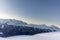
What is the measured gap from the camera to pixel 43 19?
4.01ft

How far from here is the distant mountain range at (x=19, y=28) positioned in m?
1.21

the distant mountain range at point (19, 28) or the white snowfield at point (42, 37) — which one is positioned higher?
the distant mountain range at point (19, 28)

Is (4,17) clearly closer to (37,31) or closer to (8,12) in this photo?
(8,12)

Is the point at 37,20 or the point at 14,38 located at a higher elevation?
the point at 37,20

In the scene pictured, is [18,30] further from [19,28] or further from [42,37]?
[42,37]

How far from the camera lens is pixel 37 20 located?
122cm

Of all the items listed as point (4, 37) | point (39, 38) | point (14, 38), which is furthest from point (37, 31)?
point (4, 37)

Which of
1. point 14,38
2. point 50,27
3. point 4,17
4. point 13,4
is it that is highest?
point 13,4

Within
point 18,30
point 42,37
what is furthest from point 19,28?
point 42,37

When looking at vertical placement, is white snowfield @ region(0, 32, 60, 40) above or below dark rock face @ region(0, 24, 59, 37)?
below

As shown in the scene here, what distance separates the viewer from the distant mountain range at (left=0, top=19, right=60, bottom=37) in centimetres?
121

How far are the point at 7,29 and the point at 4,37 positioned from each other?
88 mm

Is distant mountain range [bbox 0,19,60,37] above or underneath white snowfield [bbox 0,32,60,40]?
above

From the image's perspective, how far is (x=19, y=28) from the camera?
48.0 inches
